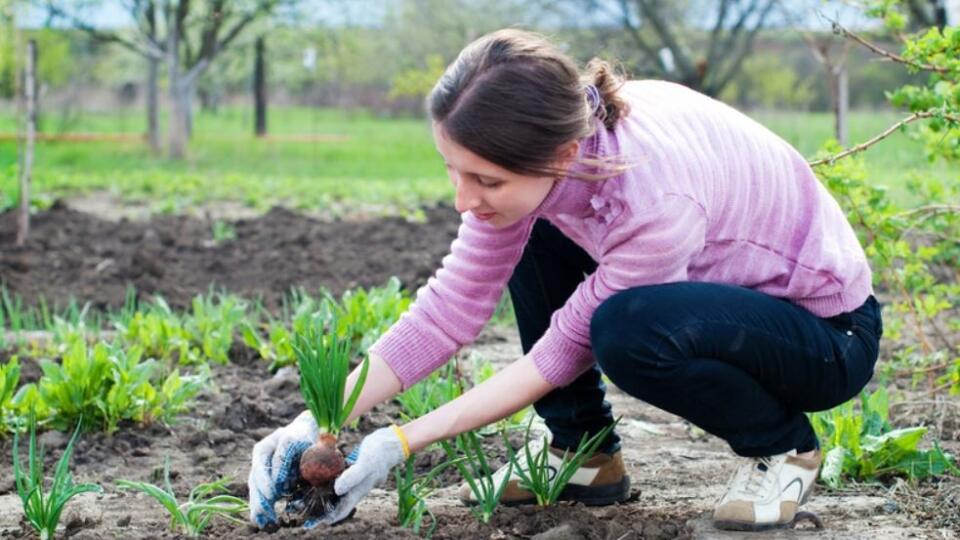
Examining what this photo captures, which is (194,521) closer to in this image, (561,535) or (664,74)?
(561,535)

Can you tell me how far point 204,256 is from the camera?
23.0 feet

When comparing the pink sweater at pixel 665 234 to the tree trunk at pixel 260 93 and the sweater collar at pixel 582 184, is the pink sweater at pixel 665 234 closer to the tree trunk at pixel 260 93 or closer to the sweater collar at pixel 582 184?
the sweater collar at pixel 582 184

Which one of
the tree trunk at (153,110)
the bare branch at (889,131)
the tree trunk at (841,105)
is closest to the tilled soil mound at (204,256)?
the tree trunk at (841,105)

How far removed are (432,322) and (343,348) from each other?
0.31 m

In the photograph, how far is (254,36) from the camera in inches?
823

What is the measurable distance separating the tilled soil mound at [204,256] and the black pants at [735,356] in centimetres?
335

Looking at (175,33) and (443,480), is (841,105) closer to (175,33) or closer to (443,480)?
(175,33)

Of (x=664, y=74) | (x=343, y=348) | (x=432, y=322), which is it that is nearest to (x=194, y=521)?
(x=343, y=348)

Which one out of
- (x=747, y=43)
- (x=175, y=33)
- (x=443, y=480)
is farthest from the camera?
(x=175, y=33)

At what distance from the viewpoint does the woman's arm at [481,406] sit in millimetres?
2391

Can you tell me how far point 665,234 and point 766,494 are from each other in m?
0.67

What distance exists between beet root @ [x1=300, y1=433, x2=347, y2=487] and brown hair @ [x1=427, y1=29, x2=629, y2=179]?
641 millimetres

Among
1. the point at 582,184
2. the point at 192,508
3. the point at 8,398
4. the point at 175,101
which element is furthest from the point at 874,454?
the point at 175,101

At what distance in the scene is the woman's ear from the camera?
225 centimetres
